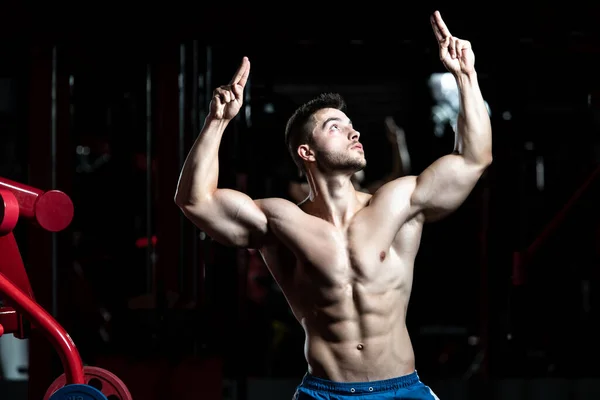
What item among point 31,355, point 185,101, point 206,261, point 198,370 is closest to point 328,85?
point 185,101

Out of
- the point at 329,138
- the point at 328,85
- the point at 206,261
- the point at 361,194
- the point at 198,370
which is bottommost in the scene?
the point at 198,370

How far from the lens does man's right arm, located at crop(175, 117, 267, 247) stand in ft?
6.74

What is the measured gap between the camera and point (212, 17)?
3.03 meters

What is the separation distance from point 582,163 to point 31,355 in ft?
7.69

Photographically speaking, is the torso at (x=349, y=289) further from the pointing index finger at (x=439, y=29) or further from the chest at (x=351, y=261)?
the pointing index finger at (x=439, y=29)

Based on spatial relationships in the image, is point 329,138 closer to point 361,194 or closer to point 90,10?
point 361,194

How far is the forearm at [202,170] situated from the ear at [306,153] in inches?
9.5

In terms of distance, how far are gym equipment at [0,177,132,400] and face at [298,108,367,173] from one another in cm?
75

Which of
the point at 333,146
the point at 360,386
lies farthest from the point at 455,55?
the point at 360,386

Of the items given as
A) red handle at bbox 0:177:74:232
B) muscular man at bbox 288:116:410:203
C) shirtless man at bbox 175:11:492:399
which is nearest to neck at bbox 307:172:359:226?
shirtless man at bbox 175:11:492:399

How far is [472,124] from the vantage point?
6.76ft

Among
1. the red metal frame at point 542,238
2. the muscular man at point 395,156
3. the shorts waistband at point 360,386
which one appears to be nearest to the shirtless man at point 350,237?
the shorts waistband at point 360,386

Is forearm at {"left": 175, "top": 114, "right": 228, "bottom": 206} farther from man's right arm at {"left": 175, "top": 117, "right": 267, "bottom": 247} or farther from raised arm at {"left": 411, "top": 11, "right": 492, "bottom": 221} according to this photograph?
raised arm at {"left": 411, "top": 11, "right": 492, "bottom": 221}

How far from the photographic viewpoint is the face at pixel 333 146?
213 cm
